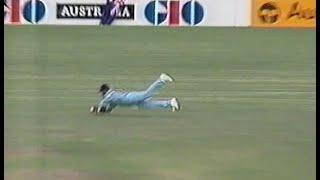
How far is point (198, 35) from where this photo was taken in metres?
2.36

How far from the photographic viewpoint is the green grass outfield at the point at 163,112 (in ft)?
7.75

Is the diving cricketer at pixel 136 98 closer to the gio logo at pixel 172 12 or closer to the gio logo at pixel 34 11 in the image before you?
the gio logo at pixel 172 12

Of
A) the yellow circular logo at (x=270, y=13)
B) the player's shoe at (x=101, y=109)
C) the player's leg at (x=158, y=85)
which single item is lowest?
the player's shoe at (x=101, y=109)

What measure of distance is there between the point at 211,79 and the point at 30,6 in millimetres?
656

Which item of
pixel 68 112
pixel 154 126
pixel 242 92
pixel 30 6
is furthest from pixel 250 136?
pixel 30 6

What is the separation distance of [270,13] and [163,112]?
1.62 feet

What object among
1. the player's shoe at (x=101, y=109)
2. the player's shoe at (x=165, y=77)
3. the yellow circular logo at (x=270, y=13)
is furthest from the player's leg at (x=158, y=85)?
the yellow circular logo at (x=270, y=13)

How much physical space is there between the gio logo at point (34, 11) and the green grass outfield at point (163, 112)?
0.10ft

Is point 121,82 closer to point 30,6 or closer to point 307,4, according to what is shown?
point 30,6

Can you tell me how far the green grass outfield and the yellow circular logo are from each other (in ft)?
0.12

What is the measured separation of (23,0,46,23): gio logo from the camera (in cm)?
235

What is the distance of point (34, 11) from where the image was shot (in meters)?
2.36

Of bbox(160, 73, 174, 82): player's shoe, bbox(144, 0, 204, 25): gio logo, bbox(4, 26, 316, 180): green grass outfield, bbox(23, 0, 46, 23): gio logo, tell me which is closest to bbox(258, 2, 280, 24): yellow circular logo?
bbox(4, 26, 316, 180): green grass outfield

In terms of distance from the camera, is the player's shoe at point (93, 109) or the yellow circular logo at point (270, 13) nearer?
the yellow circular logo at point (270, 13)
